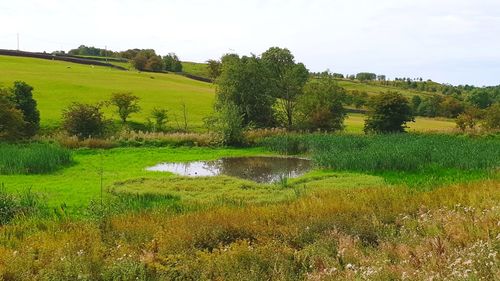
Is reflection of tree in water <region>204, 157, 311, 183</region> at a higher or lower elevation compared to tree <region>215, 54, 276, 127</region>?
lower

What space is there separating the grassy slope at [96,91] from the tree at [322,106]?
5281 millimetres

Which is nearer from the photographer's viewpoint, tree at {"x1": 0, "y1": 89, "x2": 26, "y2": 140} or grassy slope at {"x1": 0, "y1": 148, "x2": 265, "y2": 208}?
grassy slope at {"x1": 0, "y1": 148, "x2": 265, "y2": 208}

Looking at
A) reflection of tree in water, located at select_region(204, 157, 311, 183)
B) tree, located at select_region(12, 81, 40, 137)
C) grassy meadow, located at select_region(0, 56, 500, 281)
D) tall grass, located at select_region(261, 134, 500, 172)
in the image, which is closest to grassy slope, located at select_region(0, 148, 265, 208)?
grassy meadow, located at select_region(0, 56, 500, 281)

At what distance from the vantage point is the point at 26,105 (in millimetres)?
32188

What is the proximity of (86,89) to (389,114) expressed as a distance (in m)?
33.8

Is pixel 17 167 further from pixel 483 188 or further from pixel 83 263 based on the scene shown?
pixel 483 188

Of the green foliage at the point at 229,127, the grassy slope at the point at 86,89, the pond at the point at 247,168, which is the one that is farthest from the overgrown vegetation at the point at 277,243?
the grassy slope at the point at 86,89

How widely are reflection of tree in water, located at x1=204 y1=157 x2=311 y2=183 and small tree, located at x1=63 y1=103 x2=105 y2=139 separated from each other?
10786 millimetres

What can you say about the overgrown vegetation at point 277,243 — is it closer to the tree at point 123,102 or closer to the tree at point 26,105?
the tree at point 26,105

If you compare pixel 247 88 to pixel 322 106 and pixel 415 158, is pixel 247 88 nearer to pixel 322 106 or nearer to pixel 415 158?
pixel 322 106

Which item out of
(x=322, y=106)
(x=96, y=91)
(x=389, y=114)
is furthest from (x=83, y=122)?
(x=389, y=114)

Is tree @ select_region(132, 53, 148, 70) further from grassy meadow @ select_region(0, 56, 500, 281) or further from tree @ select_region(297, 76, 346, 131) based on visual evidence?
grassy meadow @ select_region(0, 56, 500, 281)

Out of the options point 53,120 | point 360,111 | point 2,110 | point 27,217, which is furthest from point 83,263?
point 360,111

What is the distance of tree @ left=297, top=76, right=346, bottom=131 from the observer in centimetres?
3959
